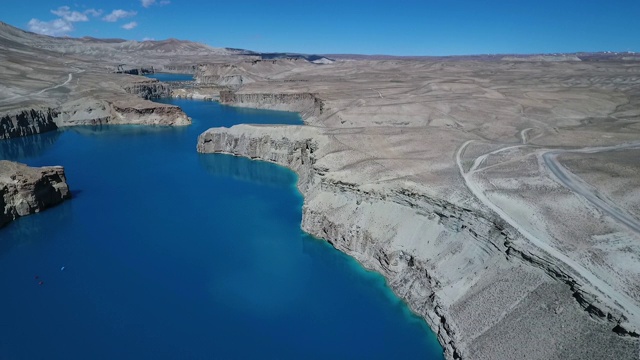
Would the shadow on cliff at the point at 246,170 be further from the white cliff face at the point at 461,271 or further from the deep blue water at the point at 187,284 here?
the white cliff face at the point at 461,271

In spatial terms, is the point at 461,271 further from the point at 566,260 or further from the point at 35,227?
the point at 35,227

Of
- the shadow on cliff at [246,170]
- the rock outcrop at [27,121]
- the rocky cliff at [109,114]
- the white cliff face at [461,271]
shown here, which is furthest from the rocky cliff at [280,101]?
the white cliff face at [461,271]

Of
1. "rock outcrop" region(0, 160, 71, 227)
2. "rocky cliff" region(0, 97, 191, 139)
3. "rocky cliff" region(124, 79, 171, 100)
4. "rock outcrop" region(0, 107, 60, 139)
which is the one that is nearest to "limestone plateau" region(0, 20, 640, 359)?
"rock outcrop" region(0, 107, 60, 139)

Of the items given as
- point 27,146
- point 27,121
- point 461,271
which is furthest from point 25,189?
point 27,121

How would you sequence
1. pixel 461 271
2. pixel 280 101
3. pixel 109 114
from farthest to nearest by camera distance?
1. pixel 280 101
2. pixel 109 114
3. pixel 461 271

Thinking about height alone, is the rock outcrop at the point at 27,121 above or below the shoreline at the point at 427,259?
above

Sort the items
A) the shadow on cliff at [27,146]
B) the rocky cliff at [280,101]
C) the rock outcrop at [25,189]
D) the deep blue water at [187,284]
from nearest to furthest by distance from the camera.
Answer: the deep blue water at [187,284]
the rock outcrop at [25,189]
the shadow on cliff at [27,146]
the rocky cliff at [280,101]
